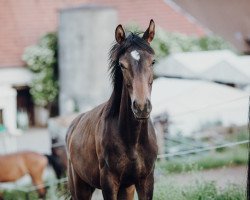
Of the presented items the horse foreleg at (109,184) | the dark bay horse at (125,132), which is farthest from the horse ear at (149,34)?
the horse foreleg at (109,184)

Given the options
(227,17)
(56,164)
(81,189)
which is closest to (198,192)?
(81,189)

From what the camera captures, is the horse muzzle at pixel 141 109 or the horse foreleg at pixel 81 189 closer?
the horse muzzle at pixel 141 109

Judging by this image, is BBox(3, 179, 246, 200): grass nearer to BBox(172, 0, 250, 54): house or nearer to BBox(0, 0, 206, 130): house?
BBox(172, 0, 250, 54): house

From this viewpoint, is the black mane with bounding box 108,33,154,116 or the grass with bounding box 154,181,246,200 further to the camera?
the grass with bounding box 154,181,246,200

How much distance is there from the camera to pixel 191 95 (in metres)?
3.30

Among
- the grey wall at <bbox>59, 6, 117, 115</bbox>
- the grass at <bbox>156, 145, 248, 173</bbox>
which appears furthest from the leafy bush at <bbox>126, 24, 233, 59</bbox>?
the grass at <bbox>156, 145, 248, 173</bbox>

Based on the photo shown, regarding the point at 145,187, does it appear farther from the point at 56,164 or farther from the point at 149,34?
the point at 56,164

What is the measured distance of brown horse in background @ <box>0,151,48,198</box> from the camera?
2156 millimetres

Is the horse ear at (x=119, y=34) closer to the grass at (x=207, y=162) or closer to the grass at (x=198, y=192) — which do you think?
the grass at (x=198, y=192)

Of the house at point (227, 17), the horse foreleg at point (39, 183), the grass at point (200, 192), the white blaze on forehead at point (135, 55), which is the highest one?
the house at point (227, 17)

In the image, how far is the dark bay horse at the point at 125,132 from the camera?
1007 millimetres

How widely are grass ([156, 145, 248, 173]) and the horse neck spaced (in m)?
0.59

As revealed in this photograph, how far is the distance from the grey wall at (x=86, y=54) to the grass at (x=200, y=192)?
1.88 metres

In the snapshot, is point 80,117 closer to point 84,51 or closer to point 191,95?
point 191,95
